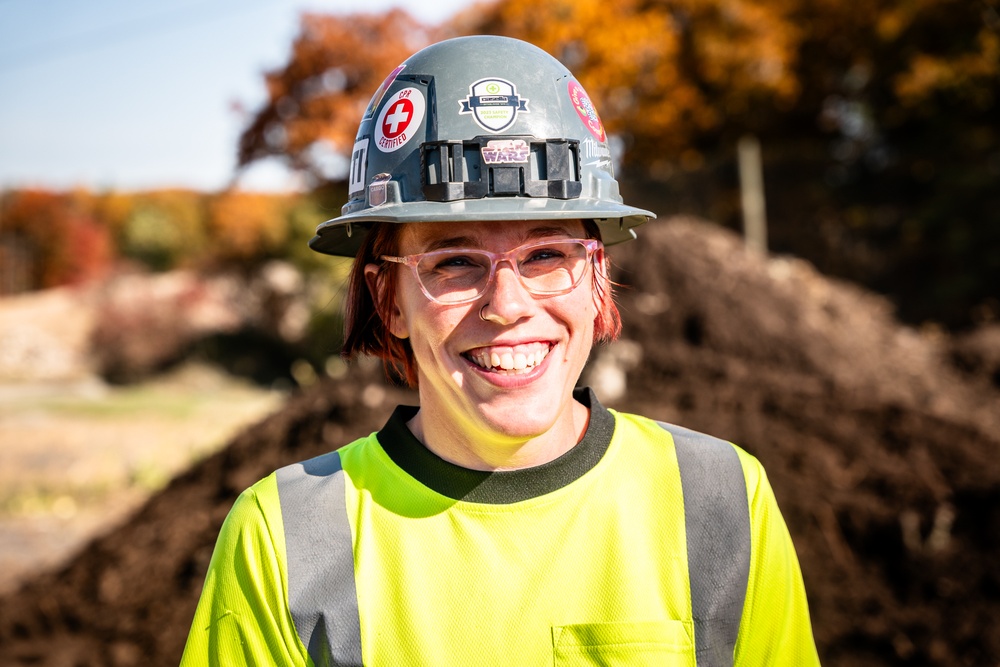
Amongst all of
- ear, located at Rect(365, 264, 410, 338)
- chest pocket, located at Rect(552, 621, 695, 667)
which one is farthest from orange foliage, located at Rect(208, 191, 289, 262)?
chest pocket, located at Rect(552, 621, 695, 667)

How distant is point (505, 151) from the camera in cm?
186

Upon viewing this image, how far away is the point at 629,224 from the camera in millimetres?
2287

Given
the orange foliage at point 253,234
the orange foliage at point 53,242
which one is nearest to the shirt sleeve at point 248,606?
the orange foliage at point 253,234

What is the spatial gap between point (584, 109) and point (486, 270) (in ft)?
1.67

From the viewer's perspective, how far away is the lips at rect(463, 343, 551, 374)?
1772 mm

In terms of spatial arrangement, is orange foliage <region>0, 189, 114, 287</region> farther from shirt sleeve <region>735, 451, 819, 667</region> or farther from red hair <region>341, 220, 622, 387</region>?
shirt sleeve <region>735, 451, 819, 667</region>

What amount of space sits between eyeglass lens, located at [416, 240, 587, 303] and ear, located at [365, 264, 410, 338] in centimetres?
20

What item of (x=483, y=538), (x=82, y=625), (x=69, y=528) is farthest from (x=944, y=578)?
(x=69, y=528)

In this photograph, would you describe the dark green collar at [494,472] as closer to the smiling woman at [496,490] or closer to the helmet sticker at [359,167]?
the smiling woman at [496,490]

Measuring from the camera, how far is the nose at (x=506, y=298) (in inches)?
69.1

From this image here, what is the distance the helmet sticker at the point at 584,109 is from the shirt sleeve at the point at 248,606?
1.10 metres

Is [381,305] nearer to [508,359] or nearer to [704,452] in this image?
[508,359]

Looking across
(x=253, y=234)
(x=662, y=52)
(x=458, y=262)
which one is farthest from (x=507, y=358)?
(x=253, y=234)

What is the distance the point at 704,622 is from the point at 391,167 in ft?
3.83
